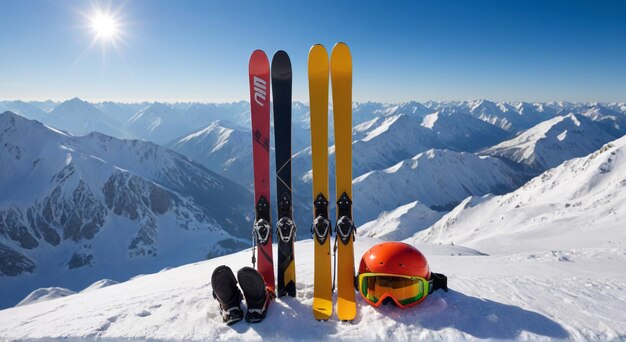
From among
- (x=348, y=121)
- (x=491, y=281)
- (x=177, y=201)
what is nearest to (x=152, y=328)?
(x=348, y=121)

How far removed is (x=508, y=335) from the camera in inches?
198

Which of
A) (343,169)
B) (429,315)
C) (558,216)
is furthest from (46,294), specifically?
(558,216)

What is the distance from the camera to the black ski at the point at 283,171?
6.75 meters

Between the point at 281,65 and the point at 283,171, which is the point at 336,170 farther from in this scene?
the point at 281,65

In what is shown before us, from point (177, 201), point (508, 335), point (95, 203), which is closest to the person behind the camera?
point (508, 335)

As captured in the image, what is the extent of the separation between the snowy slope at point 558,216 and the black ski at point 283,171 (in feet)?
38.7

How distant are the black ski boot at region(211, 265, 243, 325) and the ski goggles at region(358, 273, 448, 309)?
2238mm

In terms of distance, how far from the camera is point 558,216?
4691cm

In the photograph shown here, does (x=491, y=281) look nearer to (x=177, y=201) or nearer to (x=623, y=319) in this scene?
(x=623, y=319)

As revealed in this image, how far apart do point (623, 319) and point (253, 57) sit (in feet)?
26.8

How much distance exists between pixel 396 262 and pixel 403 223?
5536 inches

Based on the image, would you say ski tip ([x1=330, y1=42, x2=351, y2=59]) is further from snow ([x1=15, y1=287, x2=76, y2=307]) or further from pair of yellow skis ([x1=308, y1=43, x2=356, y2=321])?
snow ([x1=15, y1=287, x2=76, y2=307])

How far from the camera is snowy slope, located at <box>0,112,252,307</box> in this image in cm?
13350

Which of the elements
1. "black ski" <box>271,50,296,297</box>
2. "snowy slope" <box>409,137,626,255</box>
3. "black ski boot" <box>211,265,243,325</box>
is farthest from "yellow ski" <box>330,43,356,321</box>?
"snowy slope" <box>409,137,626,255</box>
